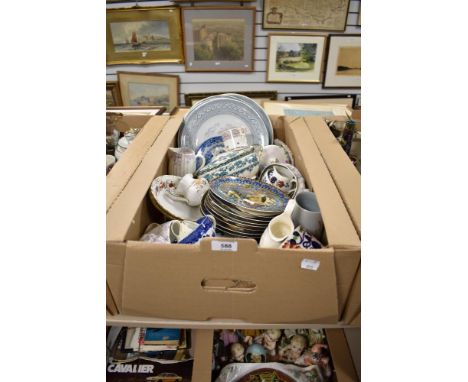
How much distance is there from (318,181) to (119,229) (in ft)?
1.59

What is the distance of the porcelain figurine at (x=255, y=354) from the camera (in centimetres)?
91

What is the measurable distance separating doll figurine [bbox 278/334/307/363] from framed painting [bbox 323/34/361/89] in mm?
1662

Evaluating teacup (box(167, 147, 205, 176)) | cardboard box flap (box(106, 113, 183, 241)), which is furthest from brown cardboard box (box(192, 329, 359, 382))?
teacup (box(167, 147, 205, 176))

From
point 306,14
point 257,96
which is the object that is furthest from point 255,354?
point 306,14

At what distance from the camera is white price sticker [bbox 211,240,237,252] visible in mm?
588

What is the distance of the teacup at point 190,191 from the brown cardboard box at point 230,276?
201 mm

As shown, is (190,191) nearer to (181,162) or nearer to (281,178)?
(181,162)

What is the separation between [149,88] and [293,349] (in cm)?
179

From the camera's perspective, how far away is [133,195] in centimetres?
76

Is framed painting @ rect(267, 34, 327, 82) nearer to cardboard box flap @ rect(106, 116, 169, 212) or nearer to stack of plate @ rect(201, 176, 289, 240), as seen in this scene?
cardboard box flap @ rect(106, 116, 169, 212)

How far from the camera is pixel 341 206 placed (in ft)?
2.33

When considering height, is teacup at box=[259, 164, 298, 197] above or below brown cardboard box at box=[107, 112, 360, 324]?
above

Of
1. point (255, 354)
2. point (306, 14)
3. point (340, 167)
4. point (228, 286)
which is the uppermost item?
point (306, 14)

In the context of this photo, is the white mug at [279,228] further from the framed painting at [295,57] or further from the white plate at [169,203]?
the framed painting at [295,57]
